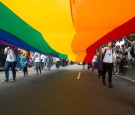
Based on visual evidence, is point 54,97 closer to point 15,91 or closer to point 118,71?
point 15,91

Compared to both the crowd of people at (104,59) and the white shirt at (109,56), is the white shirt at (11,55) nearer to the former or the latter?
the crowd of people at (104,59)

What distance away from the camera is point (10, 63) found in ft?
50.0

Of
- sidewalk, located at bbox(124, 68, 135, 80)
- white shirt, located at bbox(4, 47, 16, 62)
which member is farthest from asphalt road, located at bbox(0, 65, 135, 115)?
sidewalk, located at bbox(124, 68, 135, 80)

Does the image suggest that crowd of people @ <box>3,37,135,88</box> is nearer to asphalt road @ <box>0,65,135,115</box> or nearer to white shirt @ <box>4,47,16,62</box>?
white shirt @ <box>4,47,16,62</box>

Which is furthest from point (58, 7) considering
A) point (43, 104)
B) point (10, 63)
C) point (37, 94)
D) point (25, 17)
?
point (10, 63)

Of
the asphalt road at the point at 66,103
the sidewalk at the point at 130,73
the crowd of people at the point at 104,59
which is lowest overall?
the asphalt road at the point at 66,103

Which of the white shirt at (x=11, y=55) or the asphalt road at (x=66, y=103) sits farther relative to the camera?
the white shirt at (x=11, y=55)

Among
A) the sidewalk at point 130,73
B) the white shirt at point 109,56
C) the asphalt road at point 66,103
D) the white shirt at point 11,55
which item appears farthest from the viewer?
the sidewalk at point 130,73

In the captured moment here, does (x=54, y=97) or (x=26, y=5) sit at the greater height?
(x=26, y=5)

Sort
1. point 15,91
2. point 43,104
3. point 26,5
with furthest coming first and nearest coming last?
point 15,91
point 43,104
point 26,5

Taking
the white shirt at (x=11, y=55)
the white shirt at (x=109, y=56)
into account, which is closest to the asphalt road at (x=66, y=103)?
the white shirt at (x=109, y=56)

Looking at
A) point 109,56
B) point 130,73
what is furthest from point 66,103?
point 130,73

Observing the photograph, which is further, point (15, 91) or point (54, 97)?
point (15, 91)

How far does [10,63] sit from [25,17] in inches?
318
